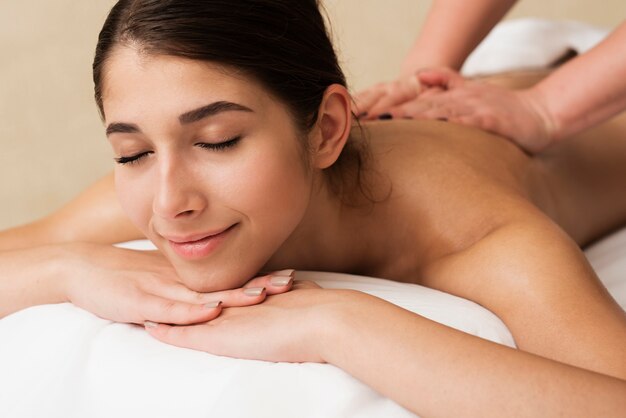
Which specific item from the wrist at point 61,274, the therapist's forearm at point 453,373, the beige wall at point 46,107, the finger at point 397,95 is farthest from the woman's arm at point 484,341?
the beige wall at point 46,107

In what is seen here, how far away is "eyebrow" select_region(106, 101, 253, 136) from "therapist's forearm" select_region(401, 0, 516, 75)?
0.93m

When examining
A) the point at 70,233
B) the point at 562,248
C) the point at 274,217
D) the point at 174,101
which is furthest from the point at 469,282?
the point at 70,233

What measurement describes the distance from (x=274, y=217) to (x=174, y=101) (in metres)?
0.22

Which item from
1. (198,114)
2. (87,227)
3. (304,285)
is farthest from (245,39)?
(87,227)

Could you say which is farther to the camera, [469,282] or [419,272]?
[419,272]

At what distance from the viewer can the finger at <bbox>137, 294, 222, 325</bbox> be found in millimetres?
1245

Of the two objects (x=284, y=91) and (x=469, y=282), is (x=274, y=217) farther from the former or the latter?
(x=469, y=282)

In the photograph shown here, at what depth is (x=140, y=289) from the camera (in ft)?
4.37

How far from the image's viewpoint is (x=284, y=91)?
1.31 meters

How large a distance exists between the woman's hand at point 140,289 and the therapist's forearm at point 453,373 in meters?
0.19

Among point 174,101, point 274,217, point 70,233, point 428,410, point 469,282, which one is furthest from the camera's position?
point 70,233

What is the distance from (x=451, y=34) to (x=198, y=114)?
1050 mm

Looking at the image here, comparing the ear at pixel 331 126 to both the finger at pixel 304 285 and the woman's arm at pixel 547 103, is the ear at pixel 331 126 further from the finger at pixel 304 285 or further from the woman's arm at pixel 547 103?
the woman's arm at pixel 547 103

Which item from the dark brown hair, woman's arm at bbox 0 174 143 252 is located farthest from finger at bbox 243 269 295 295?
woman's arm at bbox 0 174 143 252
